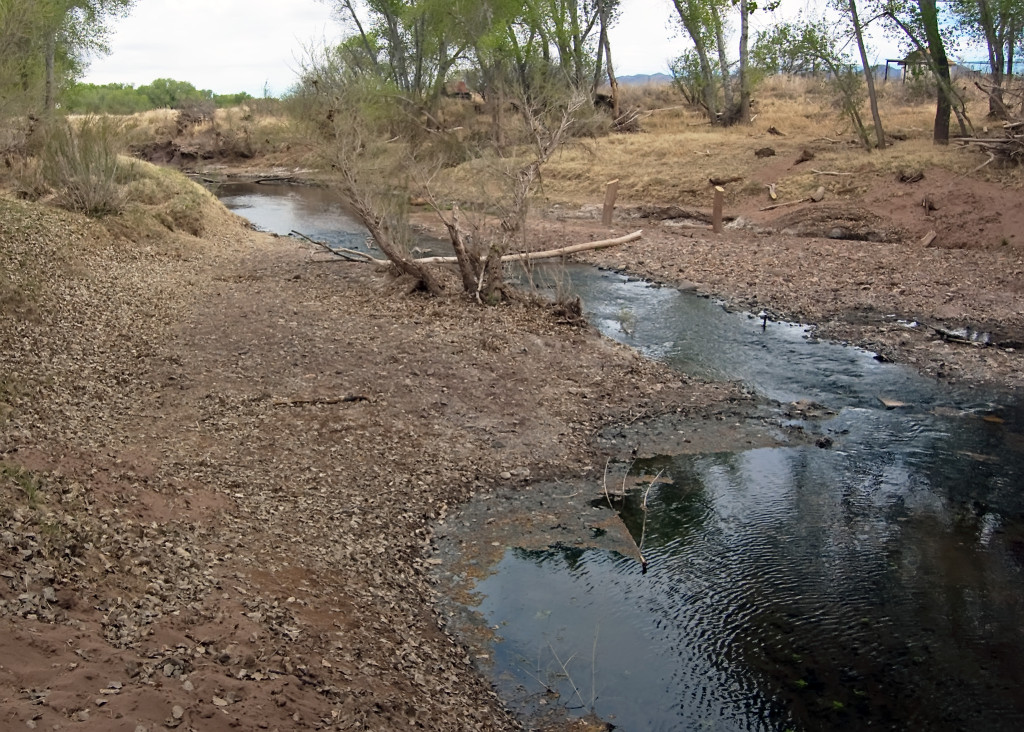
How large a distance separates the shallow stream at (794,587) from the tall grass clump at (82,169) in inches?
560

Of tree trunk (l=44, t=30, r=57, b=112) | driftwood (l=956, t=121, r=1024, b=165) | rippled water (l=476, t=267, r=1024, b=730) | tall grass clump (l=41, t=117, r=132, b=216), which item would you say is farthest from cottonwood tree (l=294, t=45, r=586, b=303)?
driftwood (l=956, t=121, r=1024, b=165)

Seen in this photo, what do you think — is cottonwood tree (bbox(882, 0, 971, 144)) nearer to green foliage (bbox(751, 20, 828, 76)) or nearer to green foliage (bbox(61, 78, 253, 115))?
→ green foliage (bbox(751, 20, 828, 76))

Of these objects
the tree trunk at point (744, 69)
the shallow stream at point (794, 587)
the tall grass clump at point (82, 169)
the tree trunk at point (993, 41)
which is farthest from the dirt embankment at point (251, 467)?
the tree trunk at point (744, 69)

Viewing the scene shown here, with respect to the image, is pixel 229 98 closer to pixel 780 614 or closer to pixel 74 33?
pixel 74 33

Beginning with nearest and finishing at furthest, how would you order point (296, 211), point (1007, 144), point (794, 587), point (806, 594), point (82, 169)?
1. point (806, 594)
2. point (794, 587)
3. point (82, 169)
4. point (1007, 144)
5. point (296, 211)

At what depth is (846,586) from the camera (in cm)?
795

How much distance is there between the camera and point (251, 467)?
29.7 feet

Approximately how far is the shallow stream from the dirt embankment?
2.63 feet

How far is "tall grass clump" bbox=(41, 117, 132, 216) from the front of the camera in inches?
756

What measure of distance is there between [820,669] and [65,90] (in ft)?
91.1

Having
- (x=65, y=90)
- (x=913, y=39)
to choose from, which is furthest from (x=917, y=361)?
(x=65, y=90)

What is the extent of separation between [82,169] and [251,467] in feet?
42.7

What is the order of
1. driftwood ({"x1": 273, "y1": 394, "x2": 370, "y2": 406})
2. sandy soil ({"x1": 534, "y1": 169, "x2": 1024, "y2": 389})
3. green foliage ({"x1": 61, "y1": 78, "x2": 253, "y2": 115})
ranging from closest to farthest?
1. driftwood ({"x1": 273, "y1": 394, "x2": 370, "y2": 406})
2. sandy soil ({"x1": 534, "y1": 169, "x2": 1024, "y2": 389})
3. green foliage ({"x1": 61, "y1": 78, "x2": 253, "y2": 115})

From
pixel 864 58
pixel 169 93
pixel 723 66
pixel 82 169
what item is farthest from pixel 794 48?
pixel 169 93
